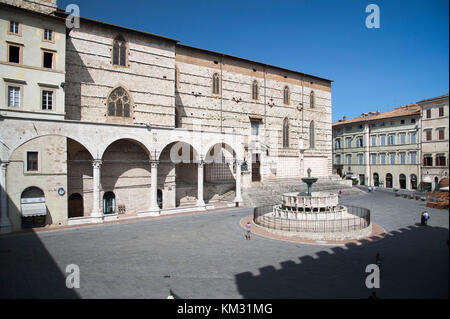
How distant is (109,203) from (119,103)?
927cm

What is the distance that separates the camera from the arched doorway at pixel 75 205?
22.3m

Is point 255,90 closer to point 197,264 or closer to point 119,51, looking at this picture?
point 119,51

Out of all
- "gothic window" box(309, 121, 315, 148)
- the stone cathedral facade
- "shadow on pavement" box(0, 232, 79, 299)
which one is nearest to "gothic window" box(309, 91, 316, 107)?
the stone cathedral facade

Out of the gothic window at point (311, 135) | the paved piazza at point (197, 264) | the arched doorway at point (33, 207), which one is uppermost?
the gothic window at point (311, 135)

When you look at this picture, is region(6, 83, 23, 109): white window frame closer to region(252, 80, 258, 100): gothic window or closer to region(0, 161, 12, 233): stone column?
region(0, 161, 12, 233): stone column

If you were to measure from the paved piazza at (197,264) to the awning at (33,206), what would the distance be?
1.59 metres

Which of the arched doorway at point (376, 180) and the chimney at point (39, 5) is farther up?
the chimney at point (39, 5)

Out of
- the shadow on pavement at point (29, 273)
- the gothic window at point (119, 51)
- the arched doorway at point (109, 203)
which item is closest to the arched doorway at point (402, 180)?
the arched doorway at point (109, 203)

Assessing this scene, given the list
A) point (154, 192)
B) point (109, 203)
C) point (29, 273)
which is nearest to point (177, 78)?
point (154, 192)

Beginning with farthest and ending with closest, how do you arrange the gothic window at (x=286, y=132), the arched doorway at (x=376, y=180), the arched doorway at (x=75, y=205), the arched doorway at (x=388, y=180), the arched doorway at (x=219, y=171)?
the arched doorway at (x=376, y=180)
the arched doorway at (x=388, y=180)
the gothic window at (x=286, y=132)
the arched doorway at (x=219, y=171)
the arched doorway at (x=75, y=205)

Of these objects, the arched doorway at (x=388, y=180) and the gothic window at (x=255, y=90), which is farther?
the arched doorway at (x=388, y=180)

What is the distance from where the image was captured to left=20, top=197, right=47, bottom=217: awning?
18.1 meters

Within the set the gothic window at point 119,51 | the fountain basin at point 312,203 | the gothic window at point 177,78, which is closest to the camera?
the fountain basin at point 312,203

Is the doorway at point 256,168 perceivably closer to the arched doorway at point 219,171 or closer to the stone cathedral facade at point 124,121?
the stone cathedral facade at point 124,121
